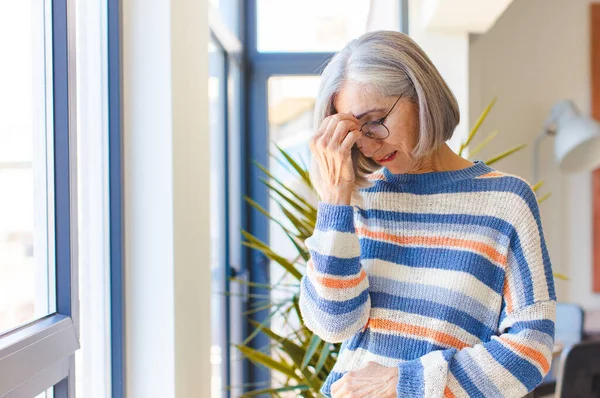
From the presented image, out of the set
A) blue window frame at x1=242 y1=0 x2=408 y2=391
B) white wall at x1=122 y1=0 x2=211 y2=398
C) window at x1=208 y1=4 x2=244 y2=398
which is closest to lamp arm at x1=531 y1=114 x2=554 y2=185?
blue window frame at x1=242 y1=0 x2=408 y2=391

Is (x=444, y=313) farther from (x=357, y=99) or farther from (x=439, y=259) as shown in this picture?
(x=357, y=99)

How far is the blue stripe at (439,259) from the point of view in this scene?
1.11 metres

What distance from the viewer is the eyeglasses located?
1114 millimetres

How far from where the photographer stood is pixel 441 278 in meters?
1.14

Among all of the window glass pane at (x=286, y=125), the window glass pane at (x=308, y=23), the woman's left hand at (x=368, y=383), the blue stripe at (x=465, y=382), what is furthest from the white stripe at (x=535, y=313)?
the window glass pane at (x=308, y=23)

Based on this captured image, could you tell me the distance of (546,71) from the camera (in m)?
3.95

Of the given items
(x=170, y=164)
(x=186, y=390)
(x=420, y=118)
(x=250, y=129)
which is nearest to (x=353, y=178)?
(x=420, y=118)

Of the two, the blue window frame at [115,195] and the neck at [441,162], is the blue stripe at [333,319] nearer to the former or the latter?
the neck at [441,162]

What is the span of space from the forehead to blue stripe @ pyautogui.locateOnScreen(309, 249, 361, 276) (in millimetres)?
252

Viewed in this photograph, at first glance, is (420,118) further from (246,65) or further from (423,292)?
(246,65)

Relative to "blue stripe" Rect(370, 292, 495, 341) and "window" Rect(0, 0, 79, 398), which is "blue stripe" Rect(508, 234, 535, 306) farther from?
"window" Rect(0, 0, 79, 398)

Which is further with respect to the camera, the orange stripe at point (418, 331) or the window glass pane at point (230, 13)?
the window glass pane at point (230, 13)

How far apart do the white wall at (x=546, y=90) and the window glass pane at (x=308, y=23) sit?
2.58ft

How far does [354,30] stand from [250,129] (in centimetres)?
85
